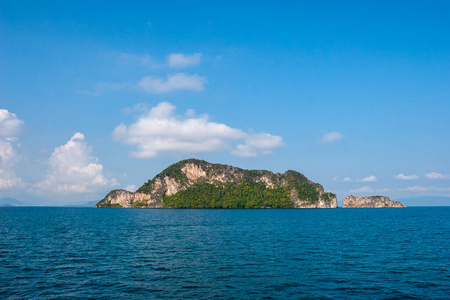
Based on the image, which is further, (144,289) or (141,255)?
(141,255)

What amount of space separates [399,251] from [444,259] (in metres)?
6.32

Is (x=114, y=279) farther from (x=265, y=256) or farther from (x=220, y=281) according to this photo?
(x=265, y=256)

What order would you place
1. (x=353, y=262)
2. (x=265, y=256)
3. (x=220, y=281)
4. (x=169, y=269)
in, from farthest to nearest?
(x=265, y=256), (x=353, y=262), (x=169, y=269), (x=220, y=281)

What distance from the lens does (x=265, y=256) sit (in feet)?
134

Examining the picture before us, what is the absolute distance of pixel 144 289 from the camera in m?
26.9

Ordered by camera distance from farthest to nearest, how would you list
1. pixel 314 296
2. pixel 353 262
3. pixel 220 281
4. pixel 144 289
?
pixel 353 262, pixel 220 281, pixel 144 289, pixel 314 296

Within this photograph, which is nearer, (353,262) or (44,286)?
(44,286)

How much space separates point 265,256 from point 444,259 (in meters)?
24.2

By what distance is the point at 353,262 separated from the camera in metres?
38.0

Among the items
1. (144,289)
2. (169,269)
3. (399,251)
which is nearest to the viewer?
(144,289)

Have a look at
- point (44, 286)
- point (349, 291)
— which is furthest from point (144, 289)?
point (349, 291)

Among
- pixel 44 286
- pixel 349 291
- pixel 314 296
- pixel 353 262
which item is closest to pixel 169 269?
pixel 44 286

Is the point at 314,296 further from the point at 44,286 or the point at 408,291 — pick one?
the point at 44,286

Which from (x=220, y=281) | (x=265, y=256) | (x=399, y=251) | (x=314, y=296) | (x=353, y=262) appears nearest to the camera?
(x=314, y=296)
